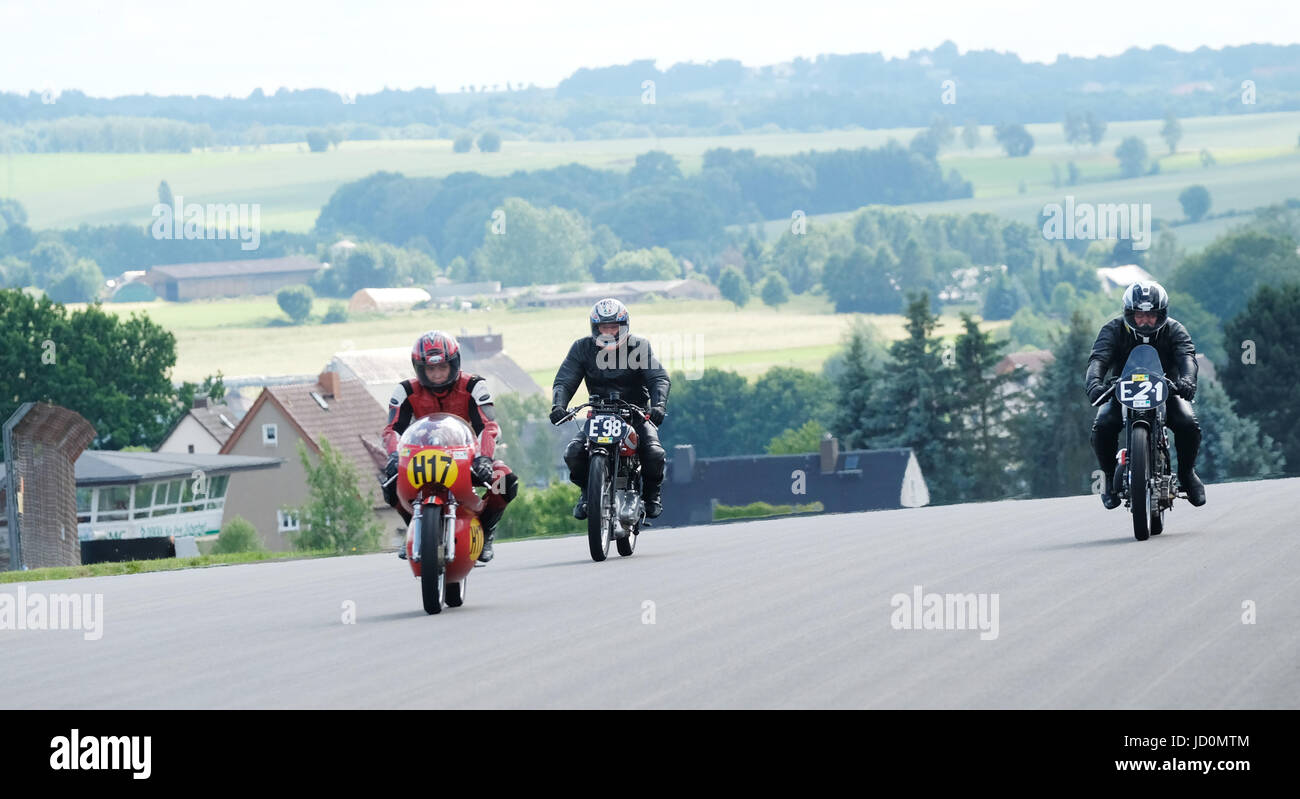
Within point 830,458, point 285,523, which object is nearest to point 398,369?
point 285,523

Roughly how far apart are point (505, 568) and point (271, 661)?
6.92 m

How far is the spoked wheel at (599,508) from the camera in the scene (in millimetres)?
17281

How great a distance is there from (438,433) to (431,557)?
91cm

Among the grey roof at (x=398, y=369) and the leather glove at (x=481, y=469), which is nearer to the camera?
the leather glove at (x=481, y=469)

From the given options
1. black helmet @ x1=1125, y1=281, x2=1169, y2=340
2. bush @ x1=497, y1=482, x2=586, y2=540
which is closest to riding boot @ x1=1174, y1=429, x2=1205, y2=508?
black helmet @ x1=1125, y1=281, x2=1169, y2=340

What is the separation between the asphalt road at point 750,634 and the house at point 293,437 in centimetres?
7425

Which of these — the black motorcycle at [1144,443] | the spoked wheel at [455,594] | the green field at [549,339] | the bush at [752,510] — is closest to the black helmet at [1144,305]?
the black motorcycle at [1144,443]

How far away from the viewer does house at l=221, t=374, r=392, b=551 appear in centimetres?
9175

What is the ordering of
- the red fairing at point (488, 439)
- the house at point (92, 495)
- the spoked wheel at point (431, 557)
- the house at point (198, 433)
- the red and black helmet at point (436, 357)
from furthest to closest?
the house at point (198, 433) < the house at point (92, 495) < the red and black helmet at point (436, 357) < the red fairing at point (488, 439) < the spoked wheel at point (431, 557)

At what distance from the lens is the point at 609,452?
57.7 ft

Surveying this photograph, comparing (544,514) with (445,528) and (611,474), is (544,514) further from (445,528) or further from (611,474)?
(445,528)

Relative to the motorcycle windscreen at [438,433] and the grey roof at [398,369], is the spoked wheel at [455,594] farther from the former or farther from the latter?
the grey roof at [398,369]
